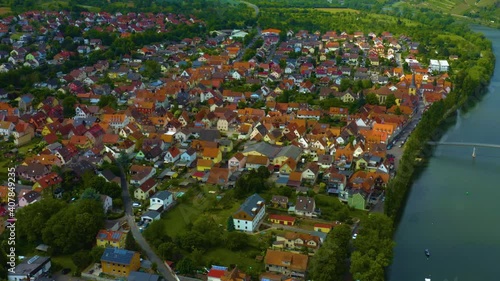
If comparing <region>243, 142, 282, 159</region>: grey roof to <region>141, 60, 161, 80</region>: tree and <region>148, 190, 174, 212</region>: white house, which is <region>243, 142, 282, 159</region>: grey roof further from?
<region>141, 60, 161, 80</region>: tree

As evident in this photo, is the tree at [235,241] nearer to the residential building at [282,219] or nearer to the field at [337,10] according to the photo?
the residential building at [282,219]

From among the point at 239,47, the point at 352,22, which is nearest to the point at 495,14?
the point at 352,22

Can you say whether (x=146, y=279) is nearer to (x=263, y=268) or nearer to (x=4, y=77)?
(x=263, y=268)

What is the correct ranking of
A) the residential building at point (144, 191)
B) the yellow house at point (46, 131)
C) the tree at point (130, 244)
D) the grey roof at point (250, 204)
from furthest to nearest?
1. the yellow house at point (46, 131)
2. the residential building at point (144, 191)
3. the grey roof at point (250, 204)
4. the tree at point (130, 244)

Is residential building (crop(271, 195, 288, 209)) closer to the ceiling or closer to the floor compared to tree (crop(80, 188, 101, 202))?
closer to the floor

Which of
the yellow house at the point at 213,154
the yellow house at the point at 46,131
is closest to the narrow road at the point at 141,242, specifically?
the yellow house at the point at 213,154

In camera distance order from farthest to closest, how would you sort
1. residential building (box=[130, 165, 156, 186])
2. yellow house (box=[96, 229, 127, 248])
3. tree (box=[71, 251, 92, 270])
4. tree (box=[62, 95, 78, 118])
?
tree (box=[62, 95, 78, 118]) → residential building (box=[130, 165, 156, 186]) → yellow house (box=[96, 229, 127, 248]) → tree (box=[71, 251, 92, 270])

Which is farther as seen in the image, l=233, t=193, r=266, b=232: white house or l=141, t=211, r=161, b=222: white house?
l=141, t=211, r=161, b=222: white house

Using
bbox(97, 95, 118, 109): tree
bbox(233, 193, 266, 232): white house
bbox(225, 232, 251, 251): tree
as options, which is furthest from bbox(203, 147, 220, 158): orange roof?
bbox(97, 95, 118, 109): tree
